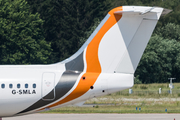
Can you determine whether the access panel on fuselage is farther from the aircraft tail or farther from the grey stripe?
the aircraft tail

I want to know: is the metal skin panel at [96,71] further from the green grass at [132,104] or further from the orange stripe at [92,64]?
the green grass at [132,104]

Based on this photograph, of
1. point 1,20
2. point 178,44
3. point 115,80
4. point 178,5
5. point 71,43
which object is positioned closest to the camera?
point 115,80

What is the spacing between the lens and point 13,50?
7169cm

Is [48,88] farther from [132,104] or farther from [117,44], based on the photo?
[132,104]

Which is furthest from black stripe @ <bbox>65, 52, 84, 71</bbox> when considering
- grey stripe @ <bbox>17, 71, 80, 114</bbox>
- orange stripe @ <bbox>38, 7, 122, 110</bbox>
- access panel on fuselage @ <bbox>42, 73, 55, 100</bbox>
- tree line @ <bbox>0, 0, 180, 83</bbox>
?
tree line @ <bbox>0, 0, 180, 83</bbox>

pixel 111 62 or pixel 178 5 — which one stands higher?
pixel 178 5

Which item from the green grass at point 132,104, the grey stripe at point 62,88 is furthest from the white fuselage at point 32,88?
the green grass at point 132,104

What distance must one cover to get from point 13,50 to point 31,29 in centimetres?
602

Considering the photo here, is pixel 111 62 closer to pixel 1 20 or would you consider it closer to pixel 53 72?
pixel 53 72

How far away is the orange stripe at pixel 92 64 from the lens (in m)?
21.3

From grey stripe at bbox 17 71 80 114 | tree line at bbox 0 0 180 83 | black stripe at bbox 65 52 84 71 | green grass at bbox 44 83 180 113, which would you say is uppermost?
tree line at bbox 0 0 180 83

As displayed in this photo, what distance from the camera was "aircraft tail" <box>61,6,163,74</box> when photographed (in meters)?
21.3

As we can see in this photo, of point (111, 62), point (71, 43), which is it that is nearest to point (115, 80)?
point (111, 62)

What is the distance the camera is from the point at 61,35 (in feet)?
300
